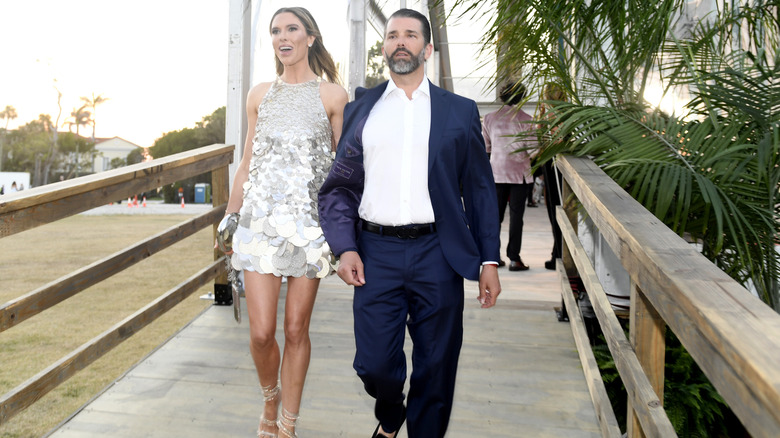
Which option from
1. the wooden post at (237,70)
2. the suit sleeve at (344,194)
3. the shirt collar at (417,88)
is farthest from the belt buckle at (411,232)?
the wooden post at (237,70)

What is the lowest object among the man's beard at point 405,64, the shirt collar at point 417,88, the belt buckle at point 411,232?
the belt buckle at point 411,232

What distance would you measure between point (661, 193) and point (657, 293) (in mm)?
1250

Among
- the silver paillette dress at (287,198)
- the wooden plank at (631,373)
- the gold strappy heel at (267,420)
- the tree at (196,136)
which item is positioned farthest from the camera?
the tree at (196,136)

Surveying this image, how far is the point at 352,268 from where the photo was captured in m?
2.32

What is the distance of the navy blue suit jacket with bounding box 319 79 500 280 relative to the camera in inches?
90.4

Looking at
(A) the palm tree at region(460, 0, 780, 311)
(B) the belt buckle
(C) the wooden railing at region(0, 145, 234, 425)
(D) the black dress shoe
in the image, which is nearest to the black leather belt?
(B) the belt buckle

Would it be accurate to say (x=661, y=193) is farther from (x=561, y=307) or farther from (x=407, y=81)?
(x=561, y=307)

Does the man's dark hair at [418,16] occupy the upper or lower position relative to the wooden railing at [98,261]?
upper

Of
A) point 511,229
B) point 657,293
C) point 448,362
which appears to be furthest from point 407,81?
point 511,229

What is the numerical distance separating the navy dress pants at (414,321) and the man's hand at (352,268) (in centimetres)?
3

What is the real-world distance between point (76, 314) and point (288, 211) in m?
7.56

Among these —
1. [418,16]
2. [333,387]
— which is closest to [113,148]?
[333,387]

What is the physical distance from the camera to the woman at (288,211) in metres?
2.63

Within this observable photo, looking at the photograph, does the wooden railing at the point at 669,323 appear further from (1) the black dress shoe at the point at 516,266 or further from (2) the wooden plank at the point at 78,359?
(1) the black dress shoe at the point at 516,266
